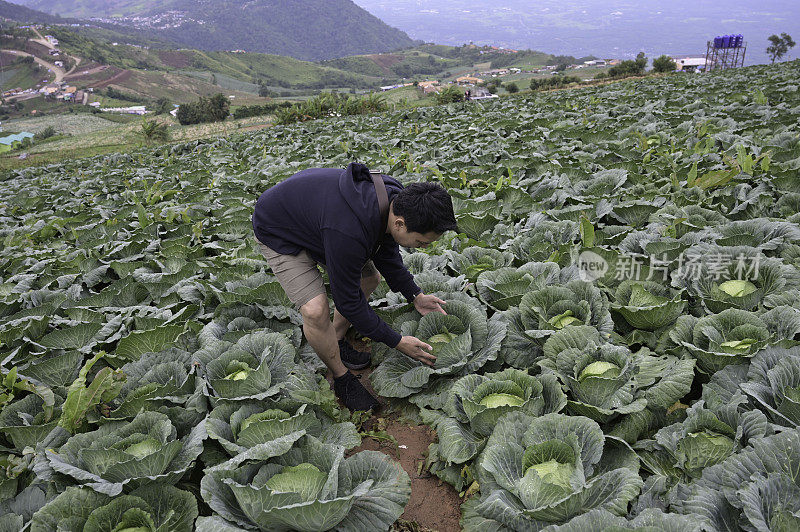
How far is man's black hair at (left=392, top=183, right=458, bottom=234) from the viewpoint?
2607 mm

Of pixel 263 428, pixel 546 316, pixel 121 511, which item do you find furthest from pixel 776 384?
pixel 121 511

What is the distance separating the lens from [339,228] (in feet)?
8.98

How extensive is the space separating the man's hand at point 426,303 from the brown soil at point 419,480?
842mm

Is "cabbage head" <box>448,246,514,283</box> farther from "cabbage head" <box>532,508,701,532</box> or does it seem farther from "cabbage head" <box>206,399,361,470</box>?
"cabbage head" <box>532,508,701,532</box>

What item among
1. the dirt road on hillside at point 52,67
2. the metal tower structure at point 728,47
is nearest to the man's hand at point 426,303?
the metal tower structure at point 728,47

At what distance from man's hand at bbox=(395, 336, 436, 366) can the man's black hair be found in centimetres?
87

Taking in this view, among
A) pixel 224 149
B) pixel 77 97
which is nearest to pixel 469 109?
pixel 224 149

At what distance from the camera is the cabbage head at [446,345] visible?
3.18 metres

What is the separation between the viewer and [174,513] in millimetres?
2336

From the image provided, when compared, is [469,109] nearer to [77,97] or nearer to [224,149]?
[224,149]

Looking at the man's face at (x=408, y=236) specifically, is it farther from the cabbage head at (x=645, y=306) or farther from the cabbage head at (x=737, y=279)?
the cabbage head at (x=737, y=279)

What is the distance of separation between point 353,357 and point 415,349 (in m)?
0.93

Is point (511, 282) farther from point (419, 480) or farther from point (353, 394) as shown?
point (419, 480)

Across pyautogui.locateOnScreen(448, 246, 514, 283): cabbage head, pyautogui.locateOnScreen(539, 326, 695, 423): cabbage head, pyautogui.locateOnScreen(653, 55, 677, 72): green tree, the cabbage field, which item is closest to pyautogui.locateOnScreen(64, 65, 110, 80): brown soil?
pyautogui.locateOnScreen(653, 55, 677, 72): green tree
